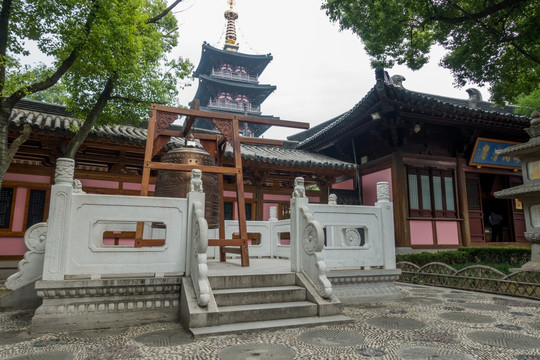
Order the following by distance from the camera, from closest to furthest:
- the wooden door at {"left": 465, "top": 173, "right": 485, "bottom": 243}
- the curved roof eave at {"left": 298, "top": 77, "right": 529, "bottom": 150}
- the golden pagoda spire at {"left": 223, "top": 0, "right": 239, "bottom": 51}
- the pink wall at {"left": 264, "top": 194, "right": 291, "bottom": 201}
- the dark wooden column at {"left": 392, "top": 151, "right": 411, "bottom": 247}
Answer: the curved roof eave at {"left": 298, "top": 77, "right": 529, "bottom": 150} < the dark wooden column at {"left": 392, "top": 151, "right": 411, "bottom": 247} < the pink wall at {"left": 264, "top": 194, "right": 291, "bottom": 201} < the wooden door at {"left": 465, "top": 173, "right": 485, "bottom": 243} < the golden pagoda spire at {"left": 223, "top": 0, "right": 239, "bottom": 51}

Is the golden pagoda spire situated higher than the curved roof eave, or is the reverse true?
the golden pagoda spire

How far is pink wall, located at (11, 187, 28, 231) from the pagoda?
1032 inches

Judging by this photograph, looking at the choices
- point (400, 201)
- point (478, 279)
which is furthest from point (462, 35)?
point (478, 279)

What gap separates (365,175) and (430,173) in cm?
248

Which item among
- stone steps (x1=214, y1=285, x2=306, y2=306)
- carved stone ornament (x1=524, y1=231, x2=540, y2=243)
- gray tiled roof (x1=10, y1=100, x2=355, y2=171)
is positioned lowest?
stone steps (x1=214, y1=285, x2=306, y2=306)

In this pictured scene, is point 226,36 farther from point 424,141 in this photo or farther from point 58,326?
point 58,326

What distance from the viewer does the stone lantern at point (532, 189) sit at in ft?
26.4

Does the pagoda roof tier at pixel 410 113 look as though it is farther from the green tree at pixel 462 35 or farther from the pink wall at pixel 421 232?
the pink wall at pixel 421 232

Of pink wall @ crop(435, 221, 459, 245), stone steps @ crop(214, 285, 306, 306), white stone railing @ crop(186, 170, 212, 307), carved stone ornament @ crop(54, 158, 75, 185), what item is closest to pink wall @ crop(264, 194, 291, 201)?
pink wall @ crop(435, 221, 459, 245)

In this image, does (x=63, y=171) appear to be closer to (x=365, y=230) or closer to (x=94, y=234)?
(x=94, y=234)

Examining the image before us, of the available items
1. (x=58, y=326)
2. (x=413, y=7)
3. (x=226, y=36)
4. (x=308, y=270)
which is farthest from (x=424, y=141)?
(x=226, y=36)

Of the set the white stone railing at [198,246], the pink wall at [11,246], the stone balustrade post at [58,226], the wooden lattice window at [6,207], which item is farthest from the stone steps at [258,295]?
the wooden lattice window at [6,207]

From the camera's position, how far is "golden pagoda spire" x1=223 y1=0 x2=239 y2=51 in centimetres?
→ 3842

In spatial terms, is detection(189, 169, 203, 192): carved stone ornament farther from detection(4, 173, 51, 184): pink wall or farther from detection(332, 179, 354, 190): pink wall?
detection(332, 179, 354, 190): pink wall
